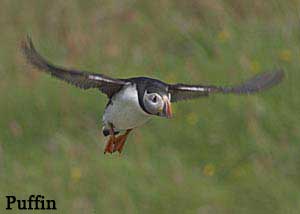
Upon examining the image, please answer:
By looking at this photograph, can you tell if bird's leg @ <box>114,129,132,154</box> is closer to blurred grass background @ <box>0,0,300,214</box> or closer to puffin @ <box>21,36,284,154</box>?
puffin @ <box>21,36,284,154</box>

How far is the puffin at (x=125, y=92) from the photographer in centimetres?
367

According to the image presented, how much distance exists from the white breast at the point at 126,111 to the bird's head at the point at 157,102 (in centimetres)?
5

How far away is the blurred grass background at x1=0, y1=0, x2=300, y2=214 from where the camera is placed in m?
7.40

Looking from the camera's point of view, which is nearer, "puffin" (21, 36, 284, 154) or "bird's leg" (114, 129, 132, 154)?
"puffin" (21, 36, 284, 154)

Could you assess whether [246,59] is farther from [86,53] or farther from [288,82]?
[86,53]

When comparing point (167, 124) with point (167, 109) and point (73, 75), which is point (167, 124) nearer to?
point (73, 75)

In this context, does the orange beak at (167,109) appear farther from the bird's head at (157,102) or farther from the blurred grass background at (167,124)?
the blurred grass background at (167,124)

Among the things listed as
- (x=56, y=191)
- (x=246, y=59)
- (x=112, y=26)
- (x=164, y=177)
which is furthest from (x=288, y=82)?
(x=112, y=26)

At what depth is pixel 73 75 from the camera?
386cm

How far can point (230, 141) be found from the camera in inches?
307

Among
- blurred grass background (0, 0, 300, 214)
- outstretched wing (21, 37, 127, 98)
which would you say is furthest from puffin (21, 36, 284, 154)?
blurred grass background (0, 0, 300, 214)

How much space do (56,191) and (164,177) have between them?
0.73 m

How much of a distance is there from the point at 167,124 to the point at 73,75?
4221 mm

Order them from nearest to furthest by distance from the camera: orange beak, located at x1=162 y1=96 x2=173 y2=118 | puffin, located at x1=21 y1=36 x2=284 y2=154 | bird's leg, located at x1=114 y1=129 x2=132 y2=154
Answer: orange beak, located at x1=162 y1=96 x2=173 y2=118 < puffin, located at x1=21 y1=36 x2=284 y2=154 < bird's leg, located at x1=114 y1=129 x2=132 y2=154
